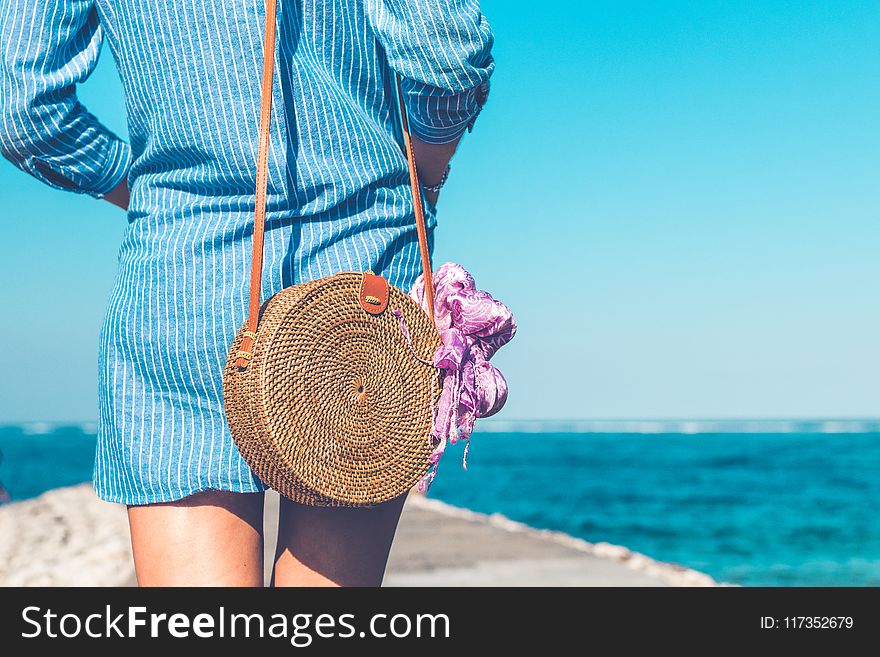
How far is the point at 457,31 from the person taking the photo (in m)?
1.45

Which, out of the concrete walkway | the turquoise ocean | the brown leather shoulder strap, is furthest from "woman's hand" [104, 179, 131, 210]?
the turquoise ocean

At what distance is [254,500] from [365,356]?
274 millimetres

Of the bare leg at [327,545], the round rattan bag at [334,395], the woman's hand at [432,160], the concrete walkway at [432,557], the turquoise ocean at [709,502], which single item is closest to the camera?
the round rattan bag at [334,395]

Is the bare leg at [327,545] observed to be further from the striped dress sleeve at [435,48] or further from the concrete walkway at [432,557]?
the concrete walkway at [432,557]

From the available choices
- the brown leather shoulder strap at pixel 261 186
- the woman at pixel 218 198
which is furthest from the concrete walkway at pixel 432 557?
the brown leather shoulder strap at pixel 261 186

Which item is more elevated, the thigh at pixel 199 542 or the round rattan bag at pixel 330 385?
the round rattan bag at pixel 330 385

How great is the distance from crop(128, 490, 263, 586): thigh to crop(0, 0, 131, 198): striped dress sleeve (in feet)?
2.04

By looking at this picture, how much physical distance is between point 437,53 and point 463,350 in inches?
18.6

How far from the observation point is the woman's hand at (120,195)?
5.37 feet

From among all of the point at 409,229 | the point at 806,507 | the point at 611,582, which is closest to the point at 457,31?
the point at 409,229

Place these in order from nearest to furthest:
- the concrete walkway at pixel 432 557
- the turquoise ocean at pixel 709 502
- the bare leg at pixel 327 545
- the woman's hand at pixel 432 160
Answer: the bare leg at pixel 327 545 < the woman's hand at pixel 432 160 < the concrete walkway at pixel 432 557 < the turquoise ocean at pixel 709 502

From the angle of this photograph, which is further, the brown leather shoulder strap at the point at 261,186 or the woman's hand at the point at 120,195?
the woman's hand at the point at 120,195

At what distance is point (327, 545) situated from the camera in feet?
4.56

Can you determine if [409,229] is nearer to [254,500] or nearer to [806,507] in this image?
[254,500]
